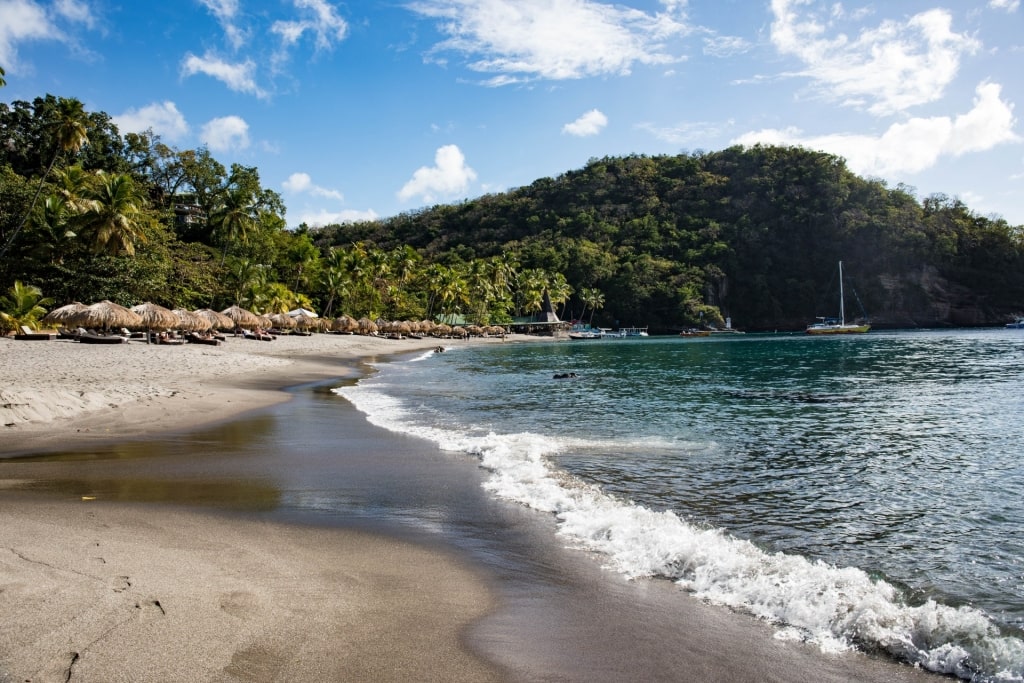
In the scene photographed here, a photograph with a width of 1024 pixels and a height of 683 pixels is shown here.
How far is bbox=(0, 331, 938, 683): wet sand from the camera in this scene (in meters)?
3.62

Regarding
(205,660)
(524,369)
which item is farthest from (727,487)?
(524,369)

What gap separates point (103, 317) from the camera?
107ft

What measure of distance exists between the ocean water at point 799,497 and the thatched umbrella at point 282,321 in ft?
125

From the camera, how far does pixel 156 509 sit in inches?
269

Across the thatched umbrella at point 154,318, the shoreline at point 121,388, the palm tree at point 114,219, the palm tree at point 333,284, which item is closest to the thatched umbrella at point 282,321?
the palm tree at point 333,284

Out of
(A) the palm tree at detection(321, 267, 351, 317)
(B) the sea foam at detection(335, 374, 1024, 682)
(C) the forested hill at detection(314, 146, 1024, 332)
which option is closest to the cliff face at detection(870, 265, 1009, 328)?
(C) the forested hill at detection(314, 146, 1024, 332)

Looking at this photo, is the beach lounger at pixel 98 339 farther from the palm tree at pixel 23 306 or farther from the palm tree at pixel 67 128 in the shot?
the palm tree at pixel 67 128

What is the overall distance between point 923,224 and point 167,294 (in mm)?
129445

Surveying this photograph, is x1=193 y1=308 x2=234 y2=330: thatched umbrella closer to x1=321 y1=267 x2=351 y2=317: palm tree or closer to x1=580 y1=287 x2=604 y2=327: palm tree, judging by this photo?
x1=321 y1=267 x2=351 y2=317: palm tree

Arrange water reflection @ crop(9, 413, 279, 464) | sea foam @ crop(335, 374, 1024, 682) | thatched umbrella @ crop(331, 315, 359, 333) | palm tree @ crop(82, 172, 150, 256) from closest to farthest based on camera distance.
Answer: sea foam @ crop(335, 374, 1024, 682), water reflection @ crop(9, 413, 279, 464), palm tree @ crop(82, 172, 150, 256), thatched umbrella @ crop(331, 315, 359, 333)

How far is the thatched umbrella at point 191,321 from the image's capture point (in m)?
37.5

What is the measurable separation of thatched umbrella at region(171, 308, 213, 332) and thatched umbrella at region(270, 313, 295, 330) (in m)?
15.8

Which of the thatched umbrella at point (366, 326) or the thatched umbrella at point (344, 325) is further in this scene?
the thatched umbrella at point (366, 326)

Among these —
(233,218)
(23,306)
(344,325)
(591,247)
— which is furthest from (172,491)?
(591,247)
